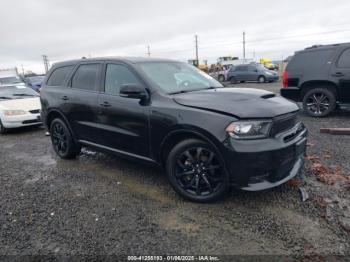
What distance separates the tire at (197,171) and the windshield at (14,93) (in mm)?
7472

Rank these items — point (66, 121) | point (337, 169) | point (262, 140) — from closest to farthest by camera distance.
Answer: point (262, 140) < point (337, 169) < point (66, 121)

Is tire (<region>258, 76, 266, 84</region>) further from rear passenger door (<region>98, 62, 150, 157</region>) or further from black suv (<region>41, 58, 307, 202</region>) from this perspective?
rear passenger door (<region>98, 62, 150, 157</region>)

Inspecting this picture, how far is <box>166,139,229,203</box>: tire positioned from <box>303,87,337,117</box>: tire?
19.3ft

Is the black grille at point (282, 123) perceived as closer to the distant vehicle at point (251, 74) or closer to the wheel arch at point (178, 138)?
the wheel arch at point (178, 138)

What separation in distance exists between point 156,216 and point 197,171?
2.27 feet

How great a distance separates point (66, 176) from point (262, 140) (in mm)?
3204

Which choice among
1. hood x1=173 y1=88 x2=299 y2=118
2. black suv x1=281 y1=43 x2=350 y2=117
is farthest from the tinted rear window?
hood x1=173 y1=88 x2=299 y2=118

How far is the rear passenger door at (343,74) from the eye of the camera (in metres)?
7.29

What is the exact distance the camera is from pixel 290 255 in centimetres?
249

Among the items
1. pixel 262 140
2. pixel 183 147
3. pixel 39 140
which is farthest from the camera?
pixel 39 140

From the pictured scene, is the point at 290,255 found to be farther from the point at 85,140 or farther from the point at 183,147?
the point at 85,140

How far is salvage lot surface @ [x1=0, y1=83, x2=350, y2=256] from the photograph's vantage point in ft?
8.85

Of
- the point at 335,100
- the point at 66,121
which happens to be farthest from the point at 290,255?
the point at 335,100

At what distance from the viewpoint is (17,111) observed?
8242mm
